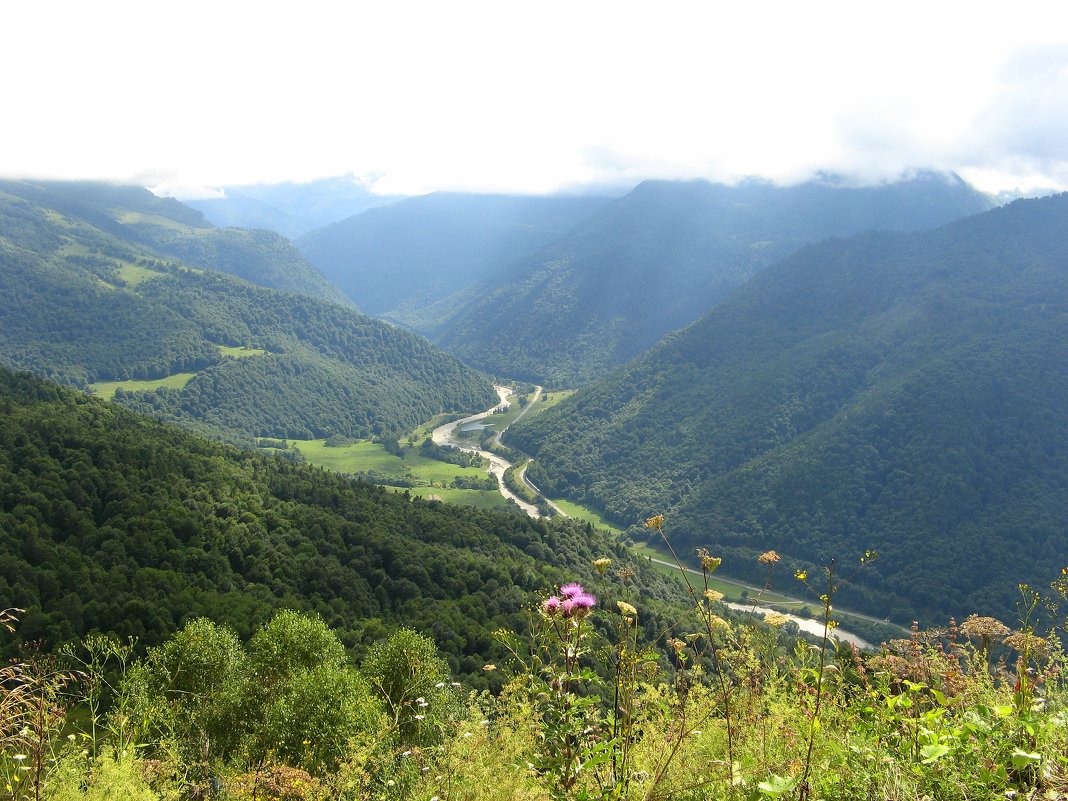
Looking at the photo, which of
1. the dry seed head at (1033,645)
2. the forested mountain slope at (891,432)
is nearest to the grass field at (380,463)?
the forested mountain slope at (891,432)

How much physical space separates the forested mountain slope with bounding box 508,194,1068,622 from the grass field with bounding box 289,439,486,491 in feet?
77.7

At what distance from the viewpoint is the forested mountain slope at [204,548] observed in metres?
44.5

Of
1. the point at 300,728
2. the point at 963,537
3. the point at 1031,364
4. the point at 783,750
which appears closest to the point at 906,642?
the point at 783,750

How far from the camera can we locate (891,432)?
135000mm

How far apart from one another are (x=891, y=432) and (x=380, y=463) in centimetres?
12051

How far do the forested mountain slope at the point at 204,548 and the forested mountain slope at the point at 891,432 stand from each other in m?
57.9

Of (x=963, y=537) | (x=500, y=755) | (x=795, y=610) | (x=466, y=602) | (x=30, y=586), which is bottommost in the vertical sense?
(x=795, y=610)

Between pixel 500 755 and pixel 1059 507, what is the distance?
131m

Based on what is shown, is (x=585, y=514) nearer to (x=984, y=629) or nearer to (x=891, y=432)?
(x=891, y=432)

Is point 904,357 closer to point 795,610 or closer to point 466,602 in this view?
point 795,610

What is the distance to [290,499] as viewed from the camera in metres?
74.3

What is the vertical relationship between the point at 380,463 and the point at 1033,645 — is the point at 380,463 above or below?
below

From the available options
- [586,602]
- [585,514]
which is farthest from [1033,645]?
[585,514]

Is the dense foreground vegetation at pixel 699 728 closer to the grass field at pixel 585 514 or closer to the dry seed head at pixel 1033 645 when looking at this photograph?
the dry seed head at pixel 1033 645
